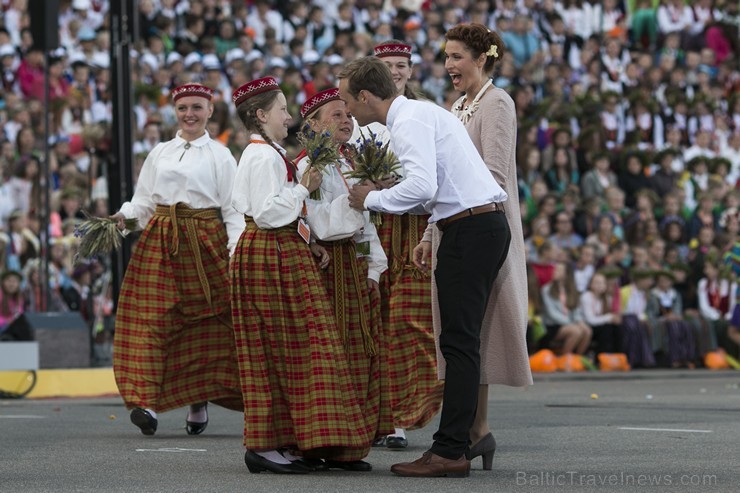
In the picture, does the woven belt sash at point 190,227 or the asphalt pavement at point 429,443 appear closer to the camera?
the asphalt pavement at point 429,443

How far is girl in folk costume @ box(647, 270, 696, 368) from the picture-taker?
1928 cm

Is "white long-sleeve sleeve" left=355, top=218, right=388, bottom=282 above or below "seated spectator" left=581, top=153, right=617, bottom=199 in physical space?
below

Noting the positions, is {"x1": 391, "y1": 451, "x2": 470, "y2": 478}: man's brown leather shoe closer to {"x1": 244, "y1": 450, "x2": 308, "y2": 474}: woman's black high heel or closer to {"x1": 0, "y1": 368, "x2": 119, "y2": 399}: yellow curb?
{"x1": 244, "y1": 450, "x2": 308, "y2": 474}: woman's black high heel

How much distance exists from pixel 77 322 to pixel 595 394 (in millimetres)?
4844

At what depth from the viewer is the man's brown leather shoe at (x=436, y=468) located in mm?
6941

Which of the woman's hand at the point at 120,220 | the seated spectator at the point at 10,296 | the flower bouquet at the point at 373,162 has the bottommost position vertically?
the seated spectator at the point at 10,296

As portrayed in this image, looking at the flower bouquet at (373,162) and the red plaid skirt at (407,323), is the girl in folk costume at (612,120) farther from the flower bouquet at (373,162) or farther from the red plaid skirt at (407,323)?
the flower bouquet at (373,162)

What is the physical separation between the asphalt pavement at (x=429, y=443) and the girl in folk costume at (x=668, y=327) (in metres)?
5.89

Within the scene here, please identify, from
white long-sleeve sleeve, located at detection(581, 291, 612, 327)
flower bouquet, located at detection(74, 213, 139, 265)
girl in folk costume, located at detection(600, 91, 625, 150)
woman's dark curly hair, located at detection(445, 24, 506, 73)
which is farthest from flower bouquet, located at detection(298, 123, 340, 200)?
girl in folk costume, located at detection(600, 91, 625, 150)

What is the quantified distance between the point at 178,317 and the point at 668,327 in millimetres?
10501

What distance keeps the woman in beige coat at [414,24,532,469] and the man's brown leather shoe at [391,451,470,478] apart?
0.16 metres

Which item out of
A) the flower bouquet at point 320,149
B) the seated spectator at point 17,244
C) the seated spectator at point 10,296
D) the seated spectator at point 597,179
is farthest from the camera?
the seated spectator at point 597,179

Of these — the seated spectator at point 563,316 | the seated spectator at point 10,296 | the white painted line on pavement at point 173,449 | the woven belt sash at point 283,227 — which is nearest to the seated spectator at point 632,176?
the seated spectator at point 563,316

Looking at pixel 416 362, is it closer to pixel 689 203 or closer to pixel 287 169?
pixel 287 169
